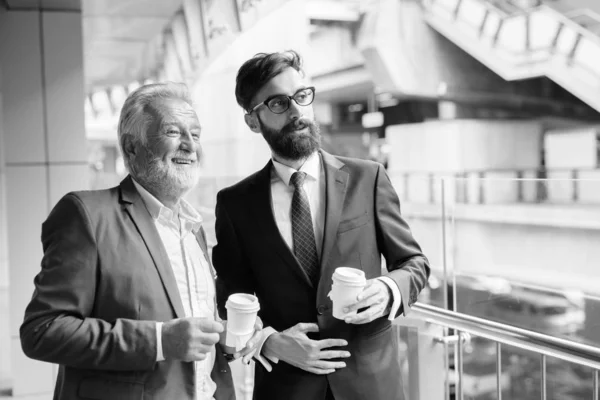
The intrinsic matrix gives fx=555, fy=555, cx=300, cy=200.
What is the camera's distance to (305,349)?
162 cm

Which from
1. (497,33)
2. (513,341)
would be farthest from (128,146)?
(497,33)

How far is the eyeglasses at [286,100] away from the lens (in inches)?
68.4

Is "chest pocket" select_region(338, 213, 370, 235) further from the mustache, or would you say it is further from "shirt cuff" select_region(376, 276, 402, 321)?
the mustache

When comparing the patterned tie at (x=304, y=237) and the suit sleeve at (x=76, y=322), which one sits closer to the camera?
the suit sleeve at (x=76, y=322)

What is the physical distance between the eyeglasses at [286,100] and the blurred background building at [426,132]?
7.2 inches

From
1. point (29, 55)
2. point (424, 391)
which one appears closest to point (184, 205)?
point (424, 391)

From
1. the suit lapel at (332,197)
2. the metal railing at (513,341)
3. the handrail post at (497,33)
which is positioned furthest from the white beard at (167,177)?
the handrail post at (497,33)

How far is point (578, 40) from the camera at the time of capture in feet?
42.1

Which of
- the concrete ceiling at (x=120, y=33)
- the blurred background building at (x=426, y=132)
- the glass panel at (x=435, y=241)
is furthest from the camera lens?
the concrete ceiling at (x=120, y=33)

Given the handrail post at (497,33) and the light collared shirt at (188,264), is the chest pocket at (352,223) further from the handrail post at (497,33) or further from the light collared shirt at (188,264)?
the handrail post at (497,33)

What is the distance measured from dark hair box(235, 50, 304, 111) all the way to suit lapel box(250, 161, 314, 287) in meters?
0.25

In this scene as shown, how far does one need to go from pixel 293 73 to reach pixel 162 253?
0.71 meters

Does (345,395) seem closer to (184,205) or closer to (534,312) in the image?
(184,205)

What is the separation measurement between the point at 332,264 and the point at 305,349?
261 millimetres
